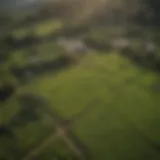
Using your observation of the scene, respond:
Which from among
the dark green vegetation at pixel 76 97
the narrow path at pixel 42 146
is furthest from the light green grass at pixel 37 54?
the narrow path at pixel 42 146

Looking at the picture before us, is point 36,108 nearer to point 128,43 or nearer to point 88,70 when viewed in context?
point 88,70

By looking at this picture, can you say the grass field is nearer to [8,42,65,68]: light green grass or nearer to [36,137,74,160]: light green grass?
[8,42,65,68]: light green grass

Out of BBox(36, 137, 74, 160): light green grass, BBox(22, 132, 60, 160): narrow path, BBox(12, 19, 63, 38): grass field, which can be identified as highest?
BBox(12, 19, 63, 38): grass field

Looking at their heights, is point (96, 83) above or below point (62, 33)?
below

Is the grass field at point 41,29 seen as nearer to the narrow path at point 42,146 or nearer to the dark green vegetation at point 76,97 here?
the dark green vegetation at point 76,97

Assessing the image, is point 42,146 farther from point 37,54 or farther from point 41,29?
point 41,29

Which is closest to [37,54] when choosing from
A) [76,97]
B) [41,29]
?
[41,29]

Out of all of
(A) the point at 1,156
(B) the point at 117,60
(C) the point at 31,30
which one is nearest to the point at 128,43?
(B) the point at 117,60

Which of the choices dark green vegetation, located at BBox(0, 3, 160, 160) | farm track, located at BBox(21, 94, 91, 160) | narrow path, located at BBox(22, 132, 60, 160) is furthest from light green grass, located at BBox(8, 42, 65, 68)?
narrow path, located at BBox(22, 132, 60, 160)
